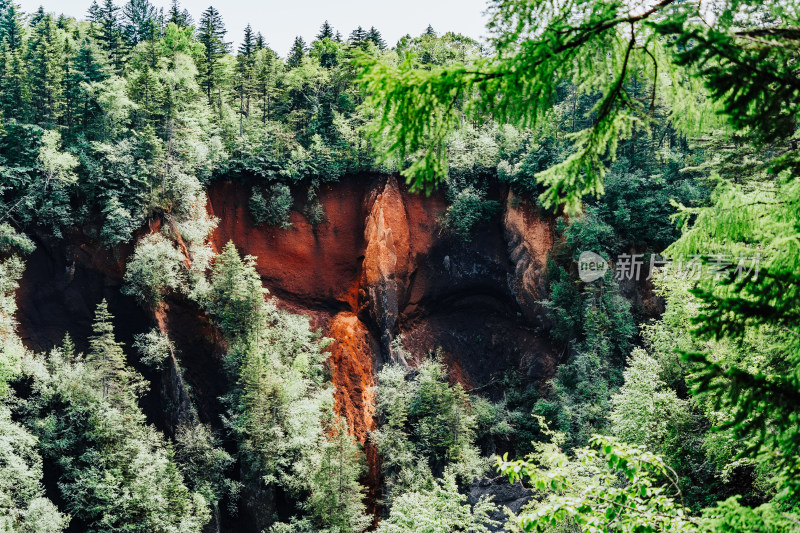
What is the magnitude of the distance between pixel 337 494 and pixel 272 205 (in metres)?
14.2

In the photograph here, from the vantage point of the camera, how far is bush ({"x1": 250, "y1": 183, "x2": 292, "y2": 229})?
89.8 ft

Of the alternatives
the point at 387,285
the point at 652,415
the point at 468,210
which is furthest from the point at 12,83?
the point at 652,415

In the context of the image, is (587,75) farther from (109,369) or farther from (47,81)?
(47,81)

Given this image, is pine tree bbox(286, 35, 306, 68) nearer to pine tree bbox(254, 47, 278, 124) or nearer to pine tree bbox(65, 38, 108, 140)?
pine tree bbox(254, 47, 278, 124)

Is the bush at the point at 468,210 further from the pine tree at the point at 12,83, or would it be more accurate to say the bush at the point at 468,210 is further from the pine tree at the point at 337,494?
the pine tree at the point at 12,83

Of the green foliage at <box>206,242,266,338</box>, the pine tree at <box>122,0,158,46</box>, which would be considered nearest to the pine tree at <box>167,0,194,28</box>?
A: the pine tree at <box>122,0,158,46</box>

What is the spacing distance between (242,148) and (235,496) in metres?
15.5

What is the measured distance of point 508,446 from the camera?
76.4ft

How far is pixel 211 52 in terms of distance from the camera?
3509 centimetres

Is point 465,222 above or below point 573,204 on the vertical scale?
above

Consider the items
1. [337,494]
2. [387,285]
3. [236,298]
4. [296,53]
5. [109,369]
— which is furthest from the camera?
[296,53]

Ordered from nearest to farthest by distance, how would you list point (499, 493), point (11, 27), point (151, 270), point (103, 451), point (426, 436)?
point (103, 451)
point (499, 493)
point (426, 436)
point (151, 270)
point (11, 27)

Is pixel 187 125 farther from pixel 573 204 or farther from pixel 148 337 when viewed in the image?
pixel 573 204

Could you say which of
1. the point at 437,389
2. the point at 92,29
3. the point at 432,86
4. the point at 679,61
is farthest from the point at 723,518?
the point at 92,29
